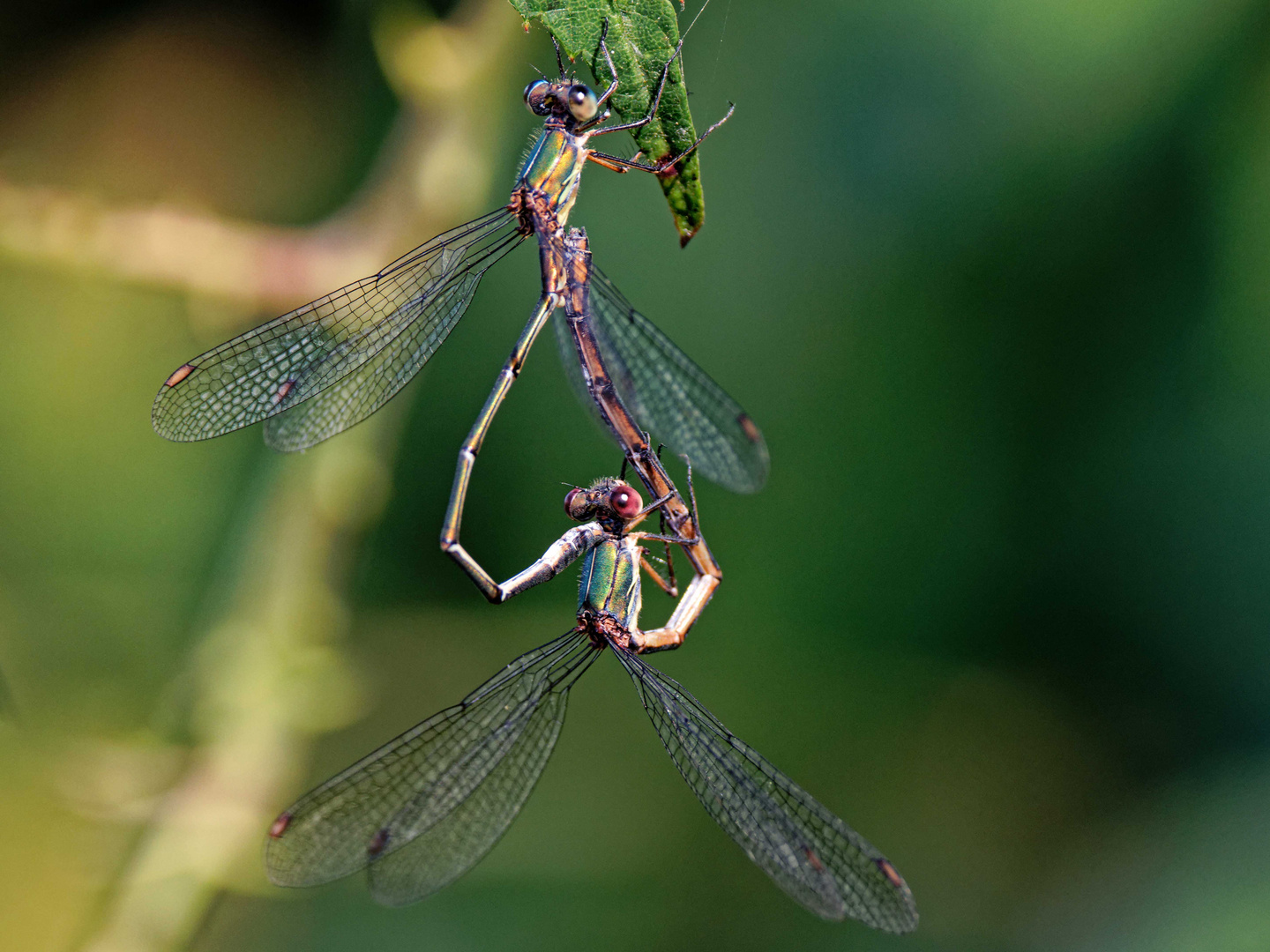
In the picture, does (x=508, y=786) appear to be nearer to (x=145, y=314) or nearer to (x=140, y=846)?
(x=140, y=846)

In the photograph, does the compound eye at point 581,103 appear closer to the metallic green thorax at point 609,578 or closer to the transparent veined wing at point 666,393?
the transparent veined wing at point 666,393

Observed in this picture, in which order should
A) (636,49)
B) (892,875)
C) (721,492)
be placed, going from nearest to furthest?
1. (636,49)
2. (892,875)
3. (721,492)

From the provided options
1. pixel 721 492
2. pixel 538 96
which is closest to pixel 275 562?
pixel 721 492

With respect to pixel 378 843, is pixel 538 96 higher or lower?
higher

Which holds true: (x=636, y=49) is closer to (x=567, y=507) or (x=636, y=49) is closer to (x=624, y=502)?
(x=624, y=502)

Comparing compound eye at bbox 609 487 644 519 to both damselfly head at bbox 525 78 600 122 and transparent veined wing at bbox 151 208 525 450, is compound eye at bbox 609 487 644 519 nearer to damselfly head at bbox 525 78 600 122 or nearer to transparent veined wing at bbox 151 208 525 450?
transparent veined wing at bbox 151 208 525 450

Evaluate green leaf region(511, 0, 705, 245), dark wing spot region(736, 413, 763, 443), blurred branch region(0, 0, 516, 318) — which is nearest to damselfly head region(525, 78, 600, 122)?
green leaf region(511, 0, 705, 245)

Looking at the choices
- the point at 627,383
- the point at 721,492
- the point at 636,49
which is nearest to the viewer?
the point at 636,49
